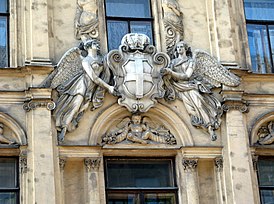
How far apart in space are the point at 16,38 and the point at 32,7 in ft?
2.39

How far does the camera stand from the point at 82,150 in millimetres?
16344

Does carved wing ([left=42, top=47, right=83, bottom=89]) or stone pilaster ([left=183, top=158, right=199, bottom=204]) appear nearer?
stone pilaster ([left=183, top=158, right=199, bottom=204])

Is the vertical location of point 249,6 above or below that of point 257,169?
above

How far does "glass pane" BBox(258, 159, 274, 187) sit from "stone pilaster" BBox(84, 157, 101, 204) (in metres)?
3.48

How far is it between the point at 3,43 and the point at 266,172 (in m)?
6.13

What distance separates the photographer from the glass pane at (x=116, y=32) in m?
17.8

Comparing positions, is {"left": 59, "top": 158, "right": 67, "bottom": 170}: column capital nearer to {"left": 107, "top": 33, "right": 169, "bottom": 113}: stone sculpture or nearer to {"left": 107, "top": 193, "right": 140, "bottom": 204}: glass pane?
{"left": 107, "top": 193, "right": 140, "bottom": 204}: glass pane

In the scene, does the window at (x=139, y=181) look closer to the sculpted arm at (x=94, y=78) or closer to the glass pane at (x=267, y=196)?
the sculpted arm at (x=94, y=78)

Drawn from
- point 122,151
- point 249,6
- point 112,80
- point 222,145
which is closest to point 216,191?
point 222,145

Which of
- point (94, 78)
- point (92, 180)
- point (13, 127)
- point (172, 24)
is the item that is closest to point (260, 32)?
point (172, 24)

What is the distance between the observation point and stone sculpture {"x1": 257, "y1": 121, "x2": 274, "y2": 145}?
57.2ft

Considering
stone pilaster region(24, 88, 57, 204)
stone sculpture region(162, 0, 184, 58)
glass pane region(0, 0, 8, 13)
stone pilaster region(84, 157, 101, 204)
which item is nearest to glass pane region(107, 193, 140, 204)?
stone pilaster region(84, 157, 101, 204)

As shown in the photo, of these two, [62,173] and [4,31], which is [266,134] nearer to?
[62,173]

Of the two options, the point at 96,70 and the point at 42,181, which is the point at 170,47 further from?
the point at 42,181
